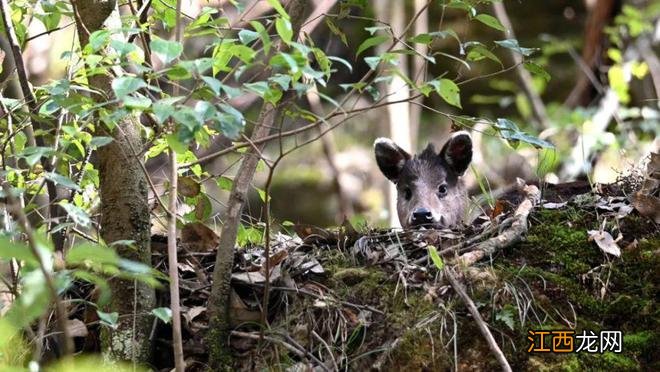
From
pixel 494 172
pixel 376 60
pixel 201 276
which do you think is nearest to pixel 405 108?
pixel 494 172

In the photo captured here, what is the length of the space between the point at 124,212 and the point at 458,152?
3.81 meters

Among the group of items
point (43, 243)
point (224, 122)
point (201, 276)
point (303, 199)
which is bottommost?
point (303, 199)

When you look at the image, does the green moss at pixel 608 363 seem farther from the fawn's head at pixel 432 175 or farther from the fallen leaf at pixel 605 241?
the fawn's head at pixel 432 175

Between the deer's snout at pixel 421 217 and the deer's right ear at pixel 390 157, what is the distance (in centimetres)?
107

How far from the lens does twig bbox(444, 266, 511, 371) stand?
148 inches

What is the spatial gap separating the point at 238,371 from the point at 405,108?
312 inches

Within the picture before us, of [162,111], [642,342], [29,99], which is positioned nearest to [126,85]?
[162,111]

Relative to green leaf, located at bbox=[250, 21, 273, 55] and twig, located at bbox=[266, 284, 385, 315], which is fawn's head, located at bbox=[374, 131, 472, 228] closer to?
twig, located at bbox=[266, 284, 385, 315]

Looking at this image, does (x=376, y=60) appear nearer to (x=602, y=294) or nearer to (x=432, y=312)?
(x=432, y=312)

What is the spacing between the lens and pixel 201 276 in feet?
15.0

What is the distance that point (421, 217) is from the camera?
21.9 ft

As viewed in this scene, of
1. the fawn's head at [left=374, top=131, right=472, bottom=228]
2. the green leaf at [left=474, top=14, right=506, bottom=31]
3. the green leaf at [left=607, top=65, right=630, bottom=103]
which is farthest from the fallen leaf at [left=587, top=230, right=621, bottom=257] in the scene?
the green leaf at [left=607, top=65, right=630, bottom=103]

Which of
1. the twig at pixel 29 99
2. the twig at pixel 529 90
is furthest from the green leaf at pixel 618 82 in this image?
the twig at pixel 29 99

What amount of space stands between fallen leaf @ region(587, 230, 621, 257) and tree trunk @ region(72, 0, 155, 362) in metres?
2.09
